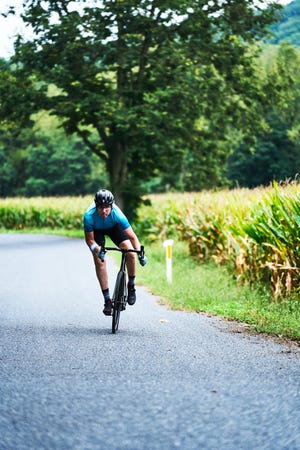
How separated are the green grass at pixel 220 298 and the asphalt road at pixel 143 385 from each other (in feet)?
1.62

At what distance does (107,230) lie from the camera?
9375 millimetres

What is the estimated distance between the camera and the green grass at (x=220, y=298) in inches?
391

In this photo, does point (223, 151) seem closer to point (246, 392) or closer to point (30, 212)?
point (30, 212)

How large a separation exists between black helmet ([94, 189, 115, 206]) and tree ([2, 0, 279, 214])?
925 inches

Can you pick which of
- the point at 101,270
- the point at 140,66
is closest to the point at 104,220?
the point at 101,270

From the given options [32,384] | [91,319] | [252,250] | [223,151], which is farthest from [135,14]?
[32,384]

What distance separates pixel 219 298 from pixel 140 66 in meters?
24.4

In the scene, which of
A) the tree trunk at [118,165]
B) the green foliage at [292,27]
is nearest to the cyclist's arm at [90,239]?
the tree trunk at [118,165]

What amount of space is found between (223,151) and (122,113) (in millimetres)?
11367

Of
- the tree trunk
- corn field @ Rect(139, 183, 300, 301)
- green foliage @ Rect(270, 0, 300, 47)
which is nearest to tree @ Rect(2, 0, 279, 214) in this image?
the tree trunk

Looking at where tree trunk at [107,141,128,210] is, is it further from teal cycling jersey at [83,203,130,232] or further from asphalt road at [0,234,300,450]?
teal cycling jersey at [83,203,130,232]

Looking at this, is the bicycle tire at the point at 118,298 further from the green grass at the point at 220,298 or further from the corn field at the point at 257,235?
the corn field at the point at 257,235

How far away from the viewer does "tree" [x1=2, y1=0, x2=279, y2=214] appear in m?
33.2

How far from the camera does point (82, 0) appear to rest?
34.8m
